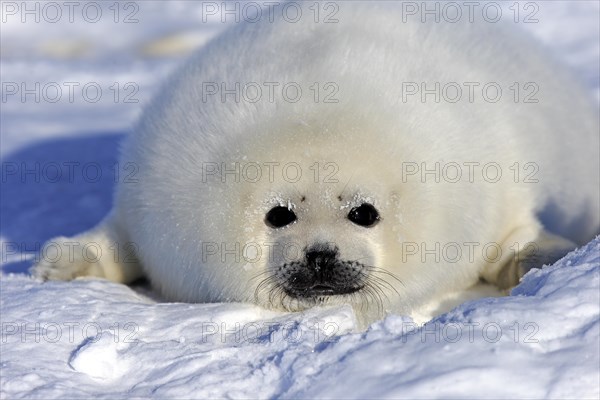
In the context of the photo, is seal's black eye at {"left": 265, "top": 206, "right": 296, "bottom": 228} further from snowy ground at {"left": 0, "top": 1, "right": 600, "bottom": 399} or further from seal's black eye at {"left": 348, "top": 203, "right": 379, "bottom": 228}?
snowy ground at {"left": 0, "top": 1, "right": 600, "bottom": 399}

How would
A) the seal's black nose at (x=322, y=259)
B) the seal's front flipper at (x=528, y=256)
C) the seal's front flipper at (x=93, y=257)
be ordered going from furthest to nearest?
the seal's front flipper at (x=93, y=257) → the seal's front flipper at (x=528, y=256) → the seal's black nose at (x=322, y=259)

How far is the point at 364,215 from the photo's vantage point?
138 inches

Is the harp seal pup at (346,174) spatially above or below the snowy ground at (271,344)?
above

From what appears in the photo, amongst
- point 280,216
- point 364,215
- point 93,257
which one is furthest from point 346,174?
point 93,257

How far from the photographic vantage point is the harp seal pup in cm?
348

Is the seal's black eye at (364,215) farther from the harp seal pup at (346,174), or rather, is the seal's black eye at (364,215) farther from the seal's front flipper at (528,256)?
the seal's front flipper at (528,256)

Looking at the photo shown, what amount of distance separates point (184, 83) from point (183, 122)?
0.88ft

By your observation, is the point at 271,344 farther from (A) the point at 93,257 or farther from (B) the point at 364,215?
(A) the point at 93,257

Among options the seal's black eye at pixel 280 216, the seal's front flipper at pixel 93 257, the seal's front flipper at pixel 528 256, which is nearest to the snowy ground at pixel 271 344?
the seal's front flipper at pixel 93 257

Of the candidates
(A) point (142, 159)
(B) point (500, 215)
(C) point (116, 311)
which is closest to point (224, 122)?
(A) point (142, 159)

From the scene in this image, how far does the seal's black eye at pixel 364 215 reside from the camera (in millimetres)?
3484

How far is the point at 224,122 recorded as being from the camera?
3.68 metres

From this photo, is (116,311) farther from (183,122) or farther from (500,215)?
(500,215)

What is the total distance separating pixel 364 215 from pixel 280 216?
278mm
